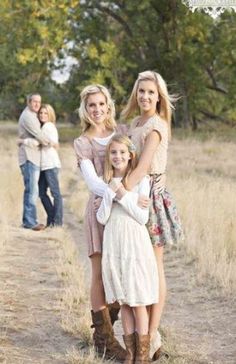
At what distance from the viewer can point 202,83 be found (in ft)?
103

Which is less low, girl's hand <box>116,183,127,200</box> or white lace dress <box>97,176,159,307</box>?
girl's hand <box>116,183,127,200</box>

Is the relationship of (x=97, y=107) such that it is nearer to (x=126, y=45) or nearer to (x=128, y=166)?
(x=128, y=166)

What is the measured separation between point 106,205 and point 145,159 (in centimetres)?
39

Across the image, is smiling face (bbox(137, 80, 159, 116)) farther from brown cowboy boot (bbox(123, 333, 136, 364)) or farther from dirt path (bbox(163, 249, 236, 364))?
dirt path (bbox(163, 249, 236, 364))

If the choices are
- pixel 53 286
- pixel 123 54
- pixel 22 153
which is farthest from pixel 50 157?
pixel 123 54

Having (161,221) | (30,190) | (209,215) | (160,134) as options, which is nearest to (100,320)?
(161,221)

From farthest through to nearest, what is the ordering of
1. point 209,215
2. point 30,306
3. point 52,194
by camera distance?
point 52,194 → point 209,215 → point 30,306

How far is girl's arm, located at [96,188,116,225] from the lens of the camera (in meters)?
4.71

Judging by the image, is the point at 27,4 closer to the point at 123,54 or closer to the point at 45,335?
the point at 123,54

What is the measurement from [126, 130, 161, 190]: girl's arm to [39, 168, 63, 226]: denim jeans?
576 centimetres

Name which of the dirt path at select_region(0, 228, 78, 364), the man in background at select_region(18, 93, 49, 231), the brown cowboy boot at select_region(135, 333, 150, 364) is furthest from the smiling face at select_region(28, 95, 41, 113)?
the brown cowboy boot at select_region(135, 333, 150, 364)

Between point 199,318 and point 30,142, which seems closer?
point 199,318

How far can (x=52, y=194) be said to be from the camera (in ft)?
34.8

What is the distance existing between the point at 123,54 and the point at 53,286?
1024 inches
